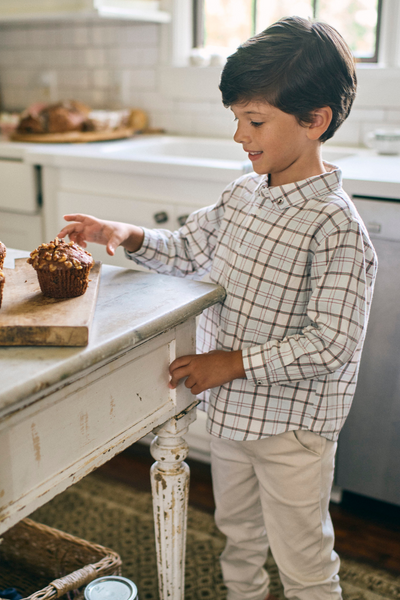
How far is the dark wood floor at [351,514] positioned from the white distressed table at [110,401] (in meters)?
0.66

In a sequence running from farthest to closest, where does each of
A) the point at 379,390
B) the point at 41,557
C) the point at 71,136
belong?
1. the point at 71,136
2. the point at 379,390
3. the point at 41,557

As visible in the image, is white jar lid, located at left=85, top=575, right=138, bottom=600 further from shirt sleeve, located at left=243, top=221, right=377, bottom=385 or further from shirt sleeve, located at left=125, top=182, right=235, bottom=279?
shirt sleeve, located at left=125, top=182, right=235, bottom=279

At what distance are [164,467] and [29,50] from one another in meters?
2.44

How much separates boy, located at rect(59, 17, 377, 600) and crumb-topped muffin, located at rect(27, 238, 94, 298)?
175 mm

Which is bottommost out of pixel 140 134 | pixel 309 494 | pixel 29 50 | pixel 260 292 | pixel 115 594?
pixel 115 594

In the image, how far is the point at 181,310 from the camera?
800 millimetres

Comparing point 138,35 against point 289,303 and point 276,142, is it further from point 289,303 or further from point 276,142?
point 289,303

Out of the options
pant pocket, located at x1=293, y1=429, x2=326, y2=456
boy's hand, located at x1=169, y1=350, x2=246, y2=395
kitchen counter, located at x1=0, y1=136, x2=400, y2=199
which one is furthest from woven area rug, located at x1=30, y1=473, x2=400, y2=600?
kitchen counter, located at x1=0, y1=136, x2=400, y2=199

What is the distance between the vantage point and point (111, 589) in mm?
1076

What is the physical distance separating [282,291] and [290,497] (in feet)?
1.25

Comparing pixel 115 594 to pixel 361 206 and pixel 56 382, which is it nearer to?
pixel 56 382

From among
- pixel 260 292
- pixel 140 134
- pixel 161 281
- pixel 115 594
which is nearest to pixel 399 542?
pixel 115 594

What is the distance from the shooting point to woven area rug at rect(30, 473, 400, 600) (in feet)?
4.44

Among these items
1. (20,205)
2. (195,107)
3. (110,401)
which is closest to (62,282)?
(110,401)
